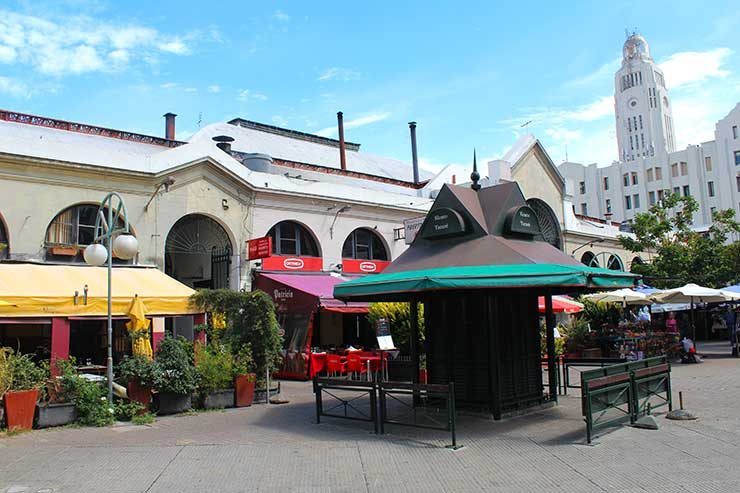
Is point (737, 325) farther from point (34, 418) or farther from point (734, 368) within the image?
point (34, 418)

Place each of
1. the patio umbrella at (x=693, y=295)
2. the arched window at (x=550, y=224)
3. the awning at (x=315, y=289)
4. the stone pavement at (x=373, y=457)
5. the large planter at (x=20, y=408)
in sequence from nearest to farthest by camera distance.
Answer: the stone pavement at (x=373, y=457) < the large planter at (x=20, y=408) < the awning at (x=315, y=289) < the patio umbrella at (x=693, y=295) < the arched window at (x=550, y=224)

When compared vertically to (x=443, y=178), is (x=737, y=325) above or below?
below

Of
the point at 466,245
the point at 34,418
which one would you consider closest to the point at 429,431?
the point at 466,245

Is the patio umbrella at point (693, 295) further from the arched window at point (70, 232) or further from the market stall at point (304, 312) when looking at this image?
the arched window at point (70, 232)

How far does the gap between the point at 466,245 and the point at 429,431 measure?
2.97m

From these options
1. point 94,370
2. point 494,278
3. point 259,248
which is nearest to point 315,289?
point 259,248

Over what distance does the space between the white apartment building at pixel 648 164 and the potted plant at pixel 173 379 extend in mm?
61110

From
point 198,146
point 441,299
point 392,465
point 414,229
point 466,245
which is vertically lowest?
point 392,465

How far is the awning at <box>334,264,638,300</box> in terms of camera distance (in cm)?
892

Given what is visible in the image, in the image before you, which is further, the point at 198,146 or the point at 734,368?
the point at 198,146

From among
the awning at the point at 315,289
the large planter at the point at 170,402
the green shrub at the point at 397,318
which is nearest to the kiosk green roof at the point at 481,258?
the large planter at the point at 170,402

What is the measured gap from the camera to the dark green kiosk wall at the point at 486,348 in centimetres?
1027

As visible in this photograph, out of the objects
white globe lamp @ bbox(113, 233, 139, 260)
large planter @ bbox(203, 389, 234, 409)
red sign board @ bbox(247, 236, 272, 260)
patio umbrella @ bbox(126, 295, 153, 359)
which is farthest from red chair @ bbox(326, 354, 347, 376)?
white globe lamp @ bbox(113, 233, 139, 260)

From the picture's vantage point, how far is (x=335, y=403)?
43.7 feet
